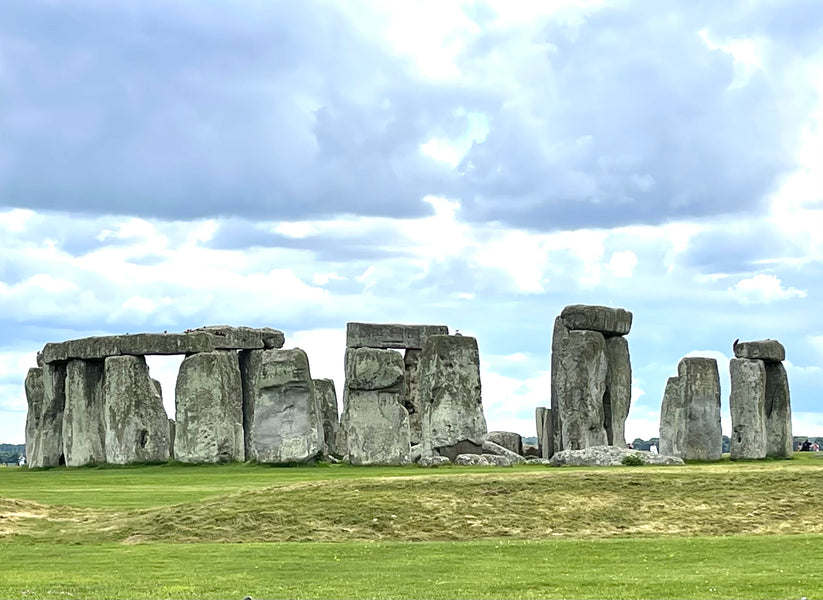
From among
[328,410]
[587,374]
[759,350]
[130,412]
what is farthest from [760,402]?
[130,412]

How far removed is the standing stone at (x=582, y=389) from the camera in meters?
37.6

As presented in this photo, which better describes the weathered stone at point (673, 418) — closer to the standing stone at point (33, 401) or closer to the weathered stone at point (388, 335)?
the weathered stone at point (388, 335)

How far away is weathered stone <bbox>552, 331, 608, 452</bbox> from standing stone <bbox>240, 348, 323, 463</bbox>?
594cm

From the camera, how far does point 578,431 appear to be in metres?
37.6

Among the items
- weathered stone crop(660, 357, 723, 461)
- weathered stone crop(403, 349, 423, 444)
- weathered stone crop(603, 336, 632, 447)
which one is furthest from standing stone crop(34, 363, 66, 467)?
weathered stone crop(660, 357, 723, 461)

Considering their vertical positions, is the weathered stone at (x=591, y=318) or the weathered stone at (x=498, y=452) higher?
the weathered stone at (x=591, y=318)

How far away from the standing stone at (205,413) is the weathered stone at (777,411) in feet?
45.4

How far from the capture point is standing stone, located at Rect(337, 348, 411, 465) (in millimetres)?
36781

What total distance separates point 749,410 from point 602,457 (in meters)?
8.41

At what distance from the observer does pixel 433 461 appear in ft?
117

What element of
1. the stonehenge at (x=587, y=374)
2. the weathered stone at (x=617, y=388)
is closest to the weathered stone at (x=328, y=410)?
the stonehenge at (x=587, y=374)

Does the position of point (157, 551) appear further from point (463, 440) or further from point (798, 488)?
point (463, 440)

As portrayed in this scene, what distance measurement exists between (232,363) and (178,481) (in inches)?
323

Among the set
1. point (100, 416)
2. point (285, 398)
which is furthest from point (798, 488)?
point (100, 416)
